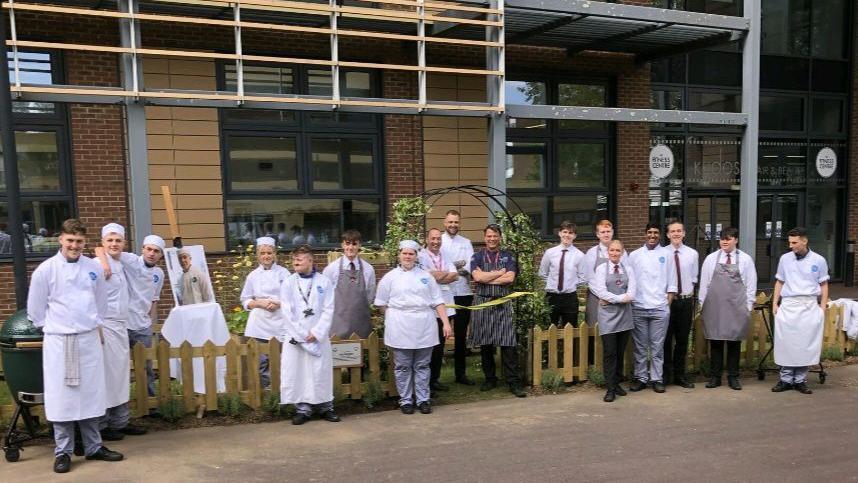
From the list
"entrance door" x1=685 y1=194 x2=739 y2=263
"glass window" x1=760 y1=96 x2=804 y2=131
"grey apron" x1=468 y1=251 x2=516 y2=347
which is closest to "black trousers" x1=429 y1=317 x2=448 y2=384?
"grey apron" x1=468 y1=251 x2=516 y2=347

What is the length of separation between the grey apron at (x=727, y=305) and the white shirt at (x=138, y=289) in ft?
18.9

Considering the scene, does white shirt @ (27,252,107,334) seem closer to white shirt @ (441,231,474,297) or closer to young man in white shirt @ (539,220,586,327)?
white shirt @ (441,231,474,297)

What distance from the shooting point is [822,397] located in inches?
265

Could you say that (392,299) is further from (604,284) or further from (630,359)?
(630,359)

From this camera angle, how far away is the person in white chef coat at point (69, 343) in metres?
4.71

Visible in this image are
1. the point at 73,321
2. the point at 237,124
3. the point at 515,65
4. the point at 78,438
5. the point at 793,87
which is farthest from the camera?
the point at 793,87

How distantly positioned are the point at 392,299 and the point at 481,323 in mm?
1034

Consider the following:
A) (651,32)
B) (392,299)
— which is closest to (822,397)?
(392,299)

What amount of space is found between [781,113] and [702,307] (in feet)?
30.0

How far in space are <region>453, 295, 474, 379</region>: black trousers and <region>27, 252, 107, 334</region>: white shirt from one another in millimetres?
3628

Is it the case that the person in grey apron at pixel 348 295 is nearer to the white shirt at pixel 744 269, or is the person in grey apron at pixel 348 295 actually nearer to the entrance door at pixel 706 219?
the white shirt at pixel 744 269

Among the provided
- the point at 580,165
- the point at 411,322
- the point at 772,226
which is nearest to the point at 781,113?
the point at 772,226

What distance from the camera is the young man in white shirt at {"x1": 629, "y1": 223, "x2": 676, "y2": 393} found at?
263 inches

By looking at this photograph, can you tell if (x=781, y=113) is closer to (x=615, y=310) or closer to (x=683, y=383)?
(x=683, y=383)
